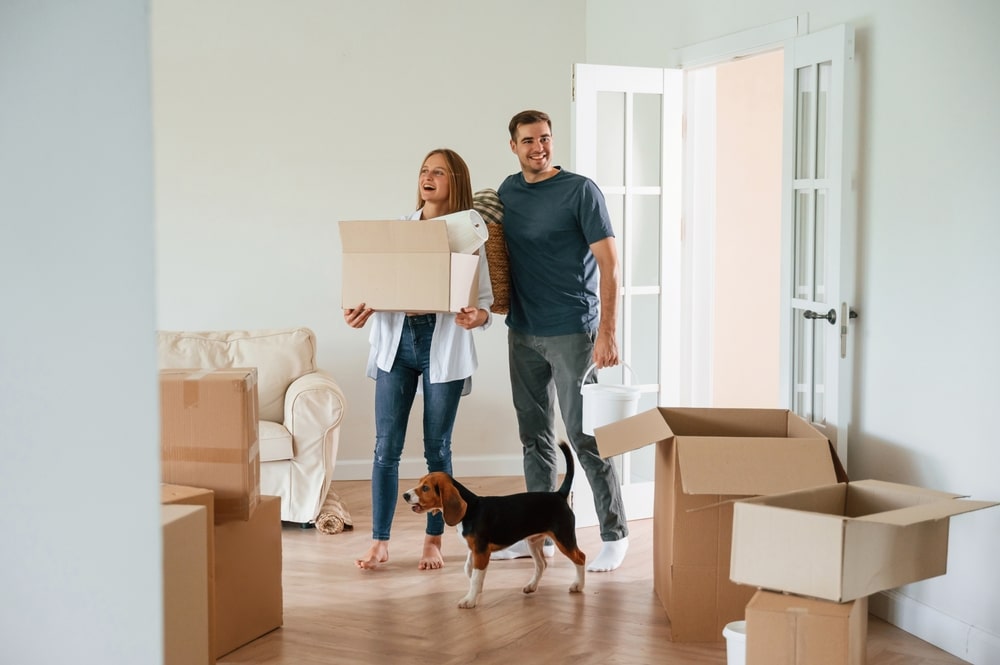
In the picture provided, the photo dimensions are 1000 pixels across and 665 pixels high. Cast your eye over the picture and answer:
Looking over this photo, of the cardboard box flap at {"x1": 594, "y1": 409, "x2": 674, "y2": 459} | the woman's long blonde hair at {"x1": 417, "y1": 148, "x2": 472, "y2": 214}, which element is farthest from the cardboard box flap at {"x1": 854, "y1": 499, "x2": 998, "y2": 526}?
the woman's long blonde hair at {"x1": 417, "y1": 148, "x2": 472, "y2": 214}

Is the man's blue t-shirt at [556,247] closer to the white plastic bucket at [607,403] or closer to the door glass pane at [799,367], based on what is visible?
the white plastic bucket at [607,403]

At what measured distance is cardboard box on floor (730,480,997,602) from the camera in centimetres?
212

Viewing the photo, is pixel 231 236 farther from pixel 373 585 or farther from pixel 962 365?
pixel 962 365

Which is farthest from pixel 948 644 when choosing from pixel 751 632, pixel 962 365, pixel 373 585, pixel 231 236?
pixel 231 236

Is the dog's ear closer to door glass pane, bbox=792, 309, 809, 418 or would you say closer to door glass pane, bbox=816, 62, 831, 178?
door glass pane, bbox=792, 309, 809, 418

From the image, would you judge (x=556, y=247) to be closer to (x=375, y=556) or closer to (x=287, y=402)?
(x=375, y=556)

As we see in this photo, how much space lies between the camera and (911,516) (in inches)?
87.0

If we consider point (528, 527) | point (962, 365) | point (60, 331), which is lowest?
point (528, 527)

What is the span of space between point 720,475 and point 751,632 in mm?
613

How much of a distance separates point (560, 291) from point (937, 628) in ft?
5.07

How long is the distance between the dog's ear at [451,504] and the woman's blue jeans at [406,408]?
38 cm

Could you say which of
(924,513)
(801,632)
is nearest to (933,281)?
(924,513)

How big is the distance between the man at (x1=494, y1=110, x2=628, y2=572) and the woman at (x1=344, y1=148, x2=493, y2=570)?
0.16 m

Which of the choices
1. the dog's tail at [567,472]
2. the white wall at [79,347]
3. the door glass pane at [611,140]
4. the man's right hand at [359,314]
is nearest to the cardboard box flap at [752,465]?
the dog's tail at [567,472]
